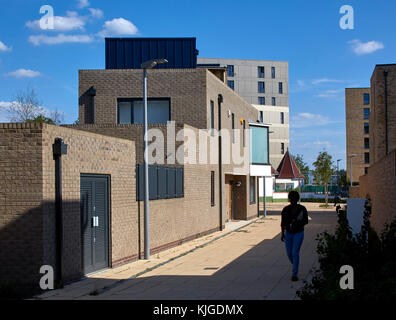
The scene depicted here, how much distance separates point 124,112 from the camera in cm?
2484

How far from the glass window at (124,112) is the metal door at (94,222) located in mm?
11072

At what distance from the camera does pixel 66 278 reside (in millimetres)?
11375

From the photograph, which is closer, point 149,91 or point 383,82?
point 149,91

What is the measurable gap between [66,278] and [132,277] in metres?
1.79

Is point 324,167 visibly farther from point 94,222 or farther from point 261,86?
point 94,222

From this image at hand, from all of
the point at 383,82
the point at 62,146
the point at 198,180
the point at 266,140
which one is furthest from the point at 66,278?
the point at 383,82

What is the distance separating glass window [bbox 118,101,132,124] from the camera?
24.7 m

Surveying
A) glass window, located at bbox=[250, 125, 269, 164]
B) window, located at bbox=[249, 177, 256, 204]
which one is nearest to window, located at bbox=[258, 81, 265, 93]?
window, located at bbox=[249, 177, 256, 204]

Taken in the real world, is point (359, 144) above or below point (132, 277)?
above

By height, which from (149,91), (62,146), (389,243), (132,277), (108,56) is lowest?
(132,277)

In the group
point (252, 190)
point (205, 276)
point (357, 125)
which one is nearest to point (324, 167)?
point (252, 190)

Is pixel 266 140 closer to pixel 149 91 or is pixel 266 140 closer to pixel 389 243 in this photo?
pixel 149 91

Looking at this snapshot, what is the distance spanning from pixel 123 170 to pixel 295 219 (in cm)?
555
